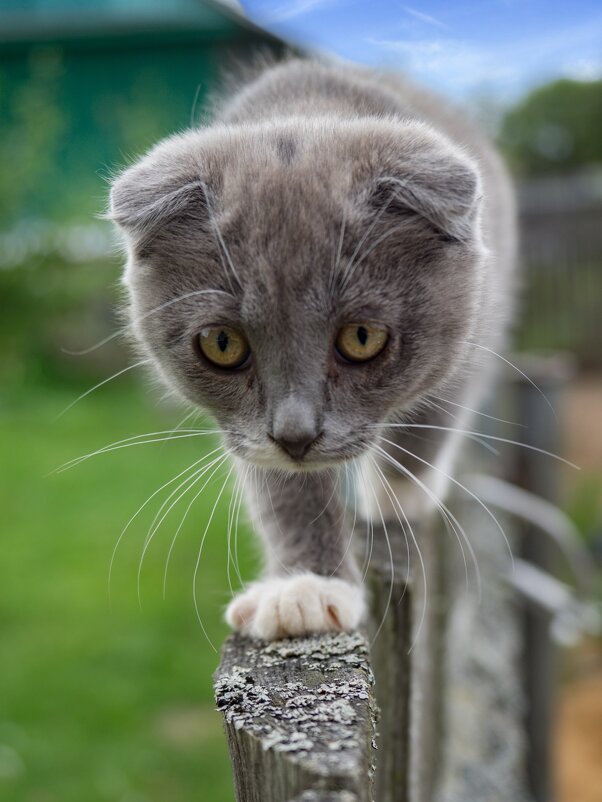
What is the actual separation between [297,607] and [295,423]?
0.28 m

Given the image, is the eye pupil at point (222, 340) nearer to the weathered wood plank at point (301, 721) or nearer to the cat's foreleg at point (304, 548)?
the cat's foreleg at point (304, 548)

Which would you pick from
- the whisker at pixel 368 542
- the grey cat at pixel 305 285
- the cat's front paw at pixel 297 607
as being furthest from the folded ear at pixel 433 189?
the cat's front paw at pixel 297 607

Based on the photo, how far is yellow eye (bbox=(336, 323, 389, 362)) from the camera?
1.30m

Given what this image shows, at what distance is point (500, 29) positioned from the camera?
4.65 feet

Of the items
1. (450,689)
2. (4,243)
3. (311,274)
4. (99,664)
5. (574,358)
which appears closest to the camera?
(311,274)

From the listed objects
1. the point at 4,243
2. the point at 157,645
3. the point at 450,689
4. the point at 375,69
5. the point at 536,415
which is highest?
the point at 4,243

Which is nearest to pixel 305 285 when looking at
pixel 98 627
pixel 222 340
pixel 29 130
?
pixel 222 340

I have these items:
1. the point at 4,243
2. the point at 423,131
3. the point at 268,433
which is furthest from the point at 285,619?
the point at 4,243

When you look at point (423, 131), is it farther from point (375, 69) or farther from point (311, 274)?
point (375, 69)

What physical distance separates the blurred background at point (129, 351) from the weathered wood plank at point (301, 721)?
0.66 meters

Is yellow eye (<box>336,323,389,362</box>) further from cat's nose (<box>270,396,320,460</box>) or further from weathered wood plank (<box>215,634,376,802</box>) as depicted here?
weathered wood plank (<box>215,634,376,802</box>)

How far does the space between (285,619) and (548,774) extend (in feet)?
7.13

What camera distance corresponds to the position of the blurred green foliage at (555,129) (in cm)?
638

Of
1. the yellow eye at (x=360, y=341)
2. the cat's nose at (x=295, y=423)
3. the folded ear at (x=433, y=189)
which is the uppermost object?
the folded ear at (x=433, y=189)
